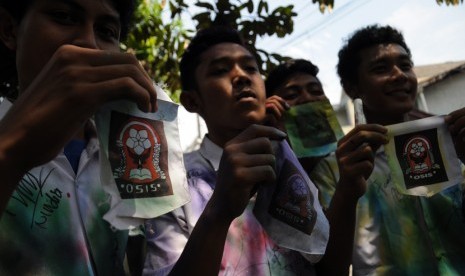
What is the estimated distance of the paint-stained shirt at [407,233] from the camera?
1.72m

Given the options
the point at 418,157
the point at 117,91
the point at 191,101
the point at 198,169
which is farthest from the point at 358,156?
the point at 117,91

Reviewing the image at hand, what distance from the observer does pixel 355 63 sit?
8.42ft

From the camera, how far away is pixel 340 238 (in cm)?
153

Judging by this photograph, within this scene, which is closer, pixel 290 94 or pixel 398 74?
pixel 398 74

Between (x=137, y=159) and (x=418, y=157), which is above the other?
(x=137, y=159)

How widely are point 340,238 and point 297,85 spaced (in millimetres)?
1235

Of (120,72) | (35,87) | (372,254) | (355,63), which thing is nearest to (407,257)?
(372,254)

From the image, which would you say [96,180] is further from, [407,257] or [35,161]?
[407,257]

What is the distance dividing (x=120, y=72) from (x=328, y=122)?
1414 millimetres

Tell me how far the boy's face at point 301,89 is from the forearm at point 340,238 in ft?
3.22

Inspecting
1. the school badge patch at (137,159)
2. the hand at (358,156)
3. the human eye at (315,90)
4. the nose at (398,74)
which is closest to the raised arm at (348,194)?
the hand at (358,156)

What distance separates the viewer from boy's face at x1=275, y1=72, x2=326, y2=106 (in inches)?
97.3

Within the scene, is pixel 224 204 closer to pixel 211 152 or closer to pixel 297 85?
pixel 211 152

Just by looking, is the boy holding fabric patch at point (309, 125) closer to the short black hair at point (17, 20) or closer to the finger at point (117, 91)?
the short black hair at point (17, 20)
